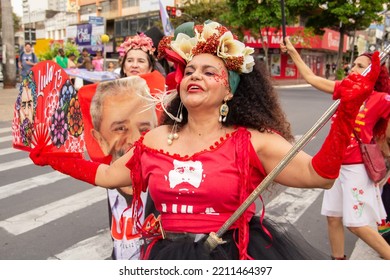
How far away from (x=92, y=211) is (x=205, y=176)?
326 centimetres

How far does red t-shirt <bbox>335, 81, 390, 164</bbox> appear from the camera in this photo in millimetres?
3088

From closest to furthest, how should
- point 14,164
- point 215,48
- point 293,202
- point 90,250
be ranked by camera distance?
point 215,48, point 90,250, point 293,202, point 14,164

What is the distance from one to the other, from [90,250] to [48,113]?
1814 millimetres

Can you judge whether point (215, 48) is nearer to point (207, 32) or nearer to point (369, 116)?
point (207, 32)

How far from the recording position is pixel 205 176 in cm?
189

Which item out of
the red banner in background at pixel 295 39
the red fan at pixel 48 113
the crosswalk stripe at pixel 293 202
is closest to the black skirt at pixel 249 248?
the red fan at pixel 48 113

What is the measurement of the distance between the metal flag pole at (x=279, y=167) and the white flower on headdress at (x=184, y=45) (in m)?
0.73

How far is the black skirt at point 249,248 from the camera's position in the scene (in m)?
1.85

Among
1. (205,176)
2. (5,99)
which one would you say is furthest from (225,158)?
(5,99)

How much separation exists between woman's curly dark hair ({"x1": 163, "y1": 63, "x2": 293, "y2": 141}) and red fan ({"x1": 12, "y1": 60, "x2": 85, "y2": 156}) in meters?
0.74

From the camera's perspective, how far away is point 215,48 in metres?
2.00

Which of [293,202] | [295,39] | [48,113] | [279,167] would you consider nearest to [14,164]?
[293,202]
